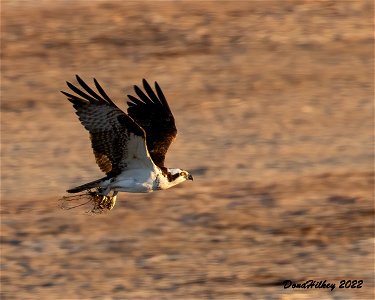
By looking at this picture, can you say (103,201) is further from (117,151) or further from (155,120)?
(155,120)

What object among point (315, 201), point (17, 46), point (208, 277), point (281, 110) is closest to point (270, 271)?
point (208, 277)

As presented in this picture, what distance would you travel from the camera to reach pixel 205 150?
16.6 metres

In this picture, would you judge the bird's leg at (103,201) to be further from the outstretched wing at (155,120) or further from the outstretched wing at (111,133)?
the outstretched wing at (155,120)

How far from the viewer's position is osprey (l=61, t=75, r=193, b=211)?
A: 10.7 meters

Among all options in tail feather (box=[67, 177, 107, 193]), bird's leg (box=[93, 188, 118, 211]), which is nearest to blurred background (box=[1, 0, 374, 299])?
bird's leg (box=[93, 188, 118, 211])

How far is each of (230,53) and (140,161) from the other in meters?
8.24

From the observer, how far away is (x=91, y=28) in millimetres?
19375

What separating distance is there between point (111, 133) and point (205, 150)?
5.77m

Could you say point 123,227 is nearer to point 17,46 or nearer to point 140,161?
point 140,161

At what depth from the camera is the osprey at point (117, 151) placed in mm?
10742

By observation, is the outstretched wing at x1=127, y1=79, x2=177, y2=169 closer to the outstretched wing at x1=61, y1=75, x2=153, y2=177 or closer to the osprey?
the osprey

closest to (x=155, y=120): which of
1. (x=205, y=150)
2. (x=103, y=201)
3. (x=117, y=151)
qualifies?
(x=117, y=151)

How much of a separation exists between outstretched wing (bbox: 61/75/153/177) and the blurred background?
227 centimetres

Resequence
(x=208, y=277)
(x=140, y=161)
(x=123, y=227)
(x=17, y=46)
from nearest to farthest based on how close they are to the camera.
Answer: (x=140, y=161), (x=208, y=277), (x=123, y=227), (x=17, y=46)
